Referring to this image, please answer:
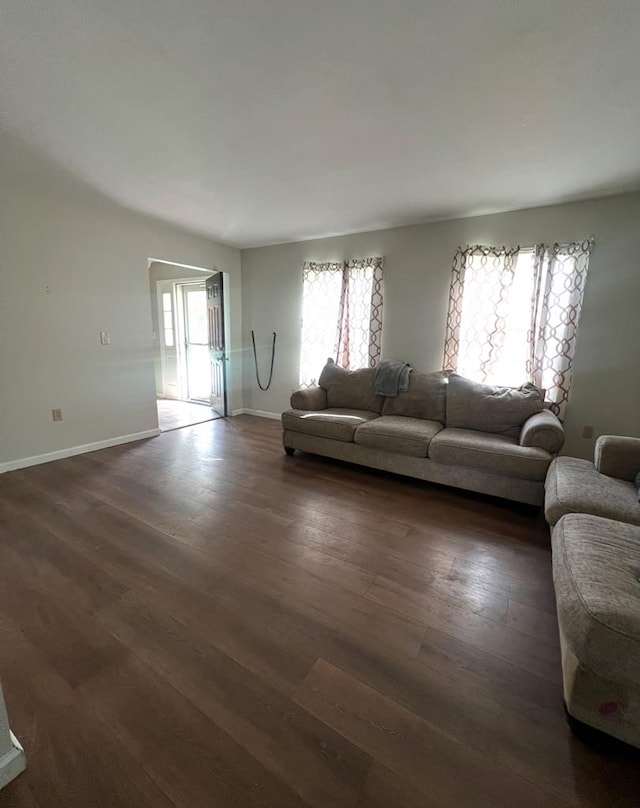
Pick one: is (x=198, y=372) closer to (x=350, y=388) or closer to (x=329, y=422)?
(x=350, y=388)

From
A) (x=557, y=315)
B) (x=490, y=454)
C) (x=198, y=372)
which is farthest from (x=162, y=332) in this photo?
(x=557, y=315)

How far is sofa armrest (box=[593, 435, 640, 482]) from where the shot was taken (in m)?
1.94

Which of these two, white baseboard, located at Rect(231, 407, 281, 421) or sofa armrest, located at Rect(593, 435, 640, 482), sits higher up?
sofa armrest, located at Rect(593, 435, 640, 482)

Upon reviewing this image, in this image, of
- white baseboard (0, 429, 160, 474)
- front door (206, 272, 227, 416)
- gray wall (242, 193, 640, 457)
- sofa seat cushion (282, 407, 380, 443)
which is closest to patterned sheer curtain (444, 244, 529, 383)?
gray wall (242, 193, 640, 457)

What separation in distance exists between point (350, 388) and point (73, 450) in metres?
2.87

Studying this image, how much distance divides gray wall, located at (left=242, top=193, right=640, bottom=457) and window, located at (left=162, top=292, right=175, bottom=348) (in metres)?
2.01

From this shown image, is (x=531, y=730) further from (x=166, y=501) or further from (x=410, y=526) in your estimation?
(x=166, y=501)

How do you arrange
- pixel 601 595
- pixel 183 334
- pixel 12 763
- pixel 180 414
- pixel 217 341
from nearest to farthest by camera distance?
pixel 12 763 < pixel 601 595 < pixel 217 341 < pixel 180 414 < pixel 183 334

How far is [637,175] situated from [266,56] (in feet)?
8.93

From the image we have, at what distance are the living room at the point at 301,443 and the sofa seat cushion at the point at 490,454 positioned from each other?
73 mm

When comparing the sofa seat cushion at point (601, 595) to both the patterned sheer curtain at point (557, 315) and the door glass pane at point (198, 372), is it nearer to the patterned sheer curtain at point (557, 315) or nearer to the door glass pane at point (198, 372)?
the patterned sheer curtain at point (557, 315)

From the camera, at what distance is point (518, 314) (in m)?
3.22

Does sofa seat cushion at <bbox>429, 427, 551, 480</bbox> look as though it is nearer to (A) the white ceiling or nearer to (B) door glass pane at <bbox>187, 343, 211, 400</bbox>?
(A) the white ceiling

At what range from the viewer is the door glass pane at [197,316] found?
18.6ft
